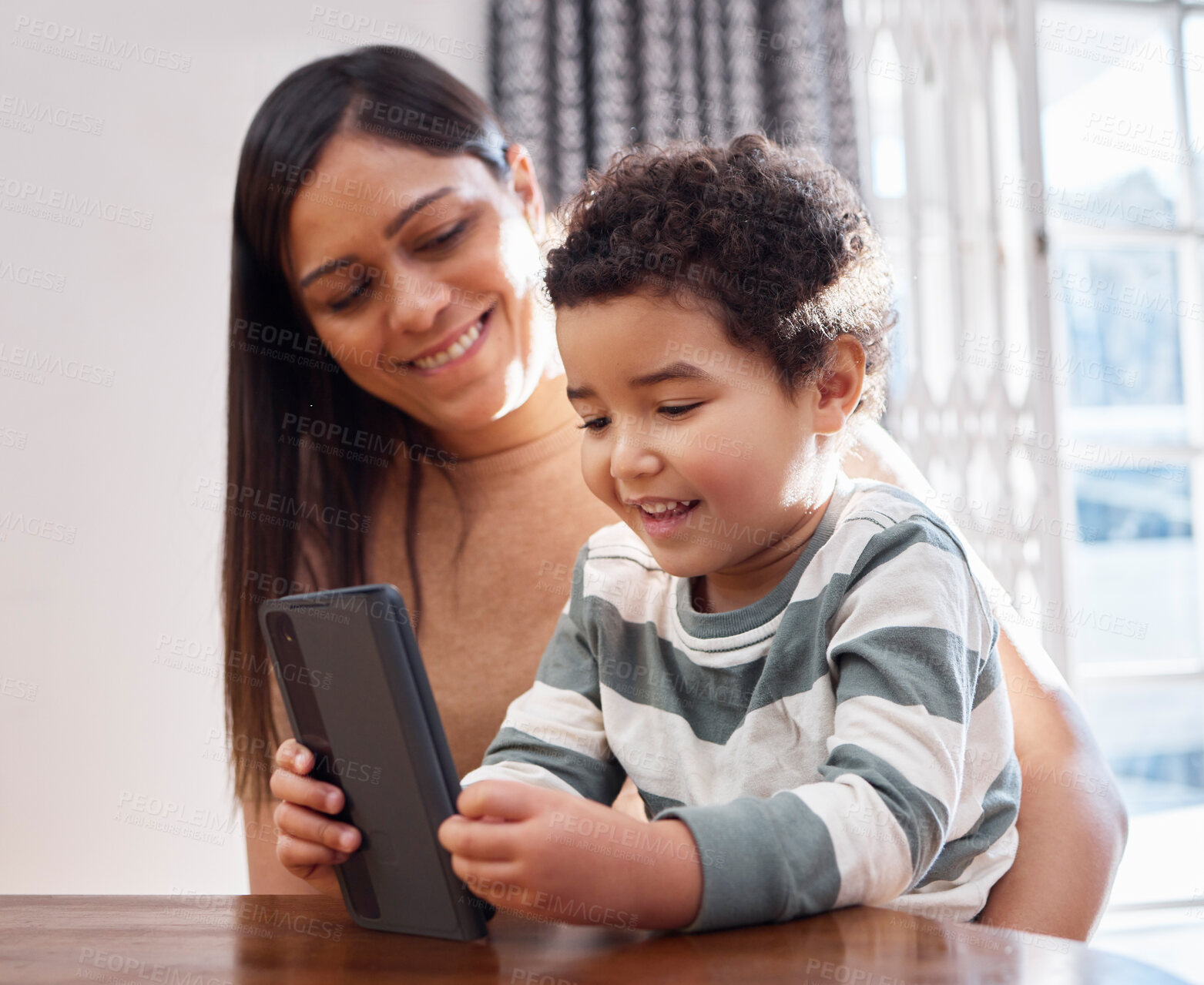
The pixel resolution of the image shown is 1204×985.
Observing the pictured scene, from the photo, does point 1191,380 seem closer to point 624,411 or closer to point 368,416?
point 368,416

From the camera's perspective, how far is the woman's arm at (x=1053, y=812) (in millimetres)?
909

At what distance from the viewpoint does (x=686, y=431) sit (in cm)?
86

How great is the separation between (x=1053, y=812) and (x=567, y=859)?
0.56m

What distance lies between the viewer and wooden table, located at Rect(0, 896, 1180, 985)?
20.8 inches

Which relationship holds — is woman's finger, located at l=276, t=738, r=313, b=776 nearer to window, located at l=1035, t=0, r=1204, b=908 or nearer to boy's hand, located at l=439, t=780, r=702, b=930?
boy's hand, located at l=439, t=780, r=702, b=930

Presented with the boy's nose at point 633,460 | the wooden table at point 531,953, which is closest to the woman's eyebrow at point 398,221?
the boy's nose at point 633,460

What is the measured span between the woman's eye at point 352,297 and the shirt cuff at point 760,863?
96 cm

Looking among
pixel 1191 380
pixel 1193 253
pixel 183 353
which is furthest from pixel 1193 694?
pixel 183 353

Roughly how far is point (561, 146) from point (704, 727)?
1.96 metres

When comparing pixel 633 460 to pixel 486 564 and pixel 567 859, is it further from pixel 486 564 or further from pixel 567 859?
pixel 486 564

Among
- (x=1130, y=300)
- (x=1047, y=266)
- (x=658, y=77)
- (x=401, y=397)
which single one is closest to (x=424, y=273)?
(x=401, y=397)

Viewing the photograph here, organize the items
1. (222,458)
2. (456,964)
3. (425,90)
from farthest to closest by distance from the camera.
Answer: (222,458) < (425,90) < (456,964)

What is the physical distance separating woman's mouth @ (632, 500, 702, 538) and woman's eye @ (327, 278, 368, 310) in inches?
26.5

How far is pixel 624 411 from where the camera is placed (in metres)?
0.89
